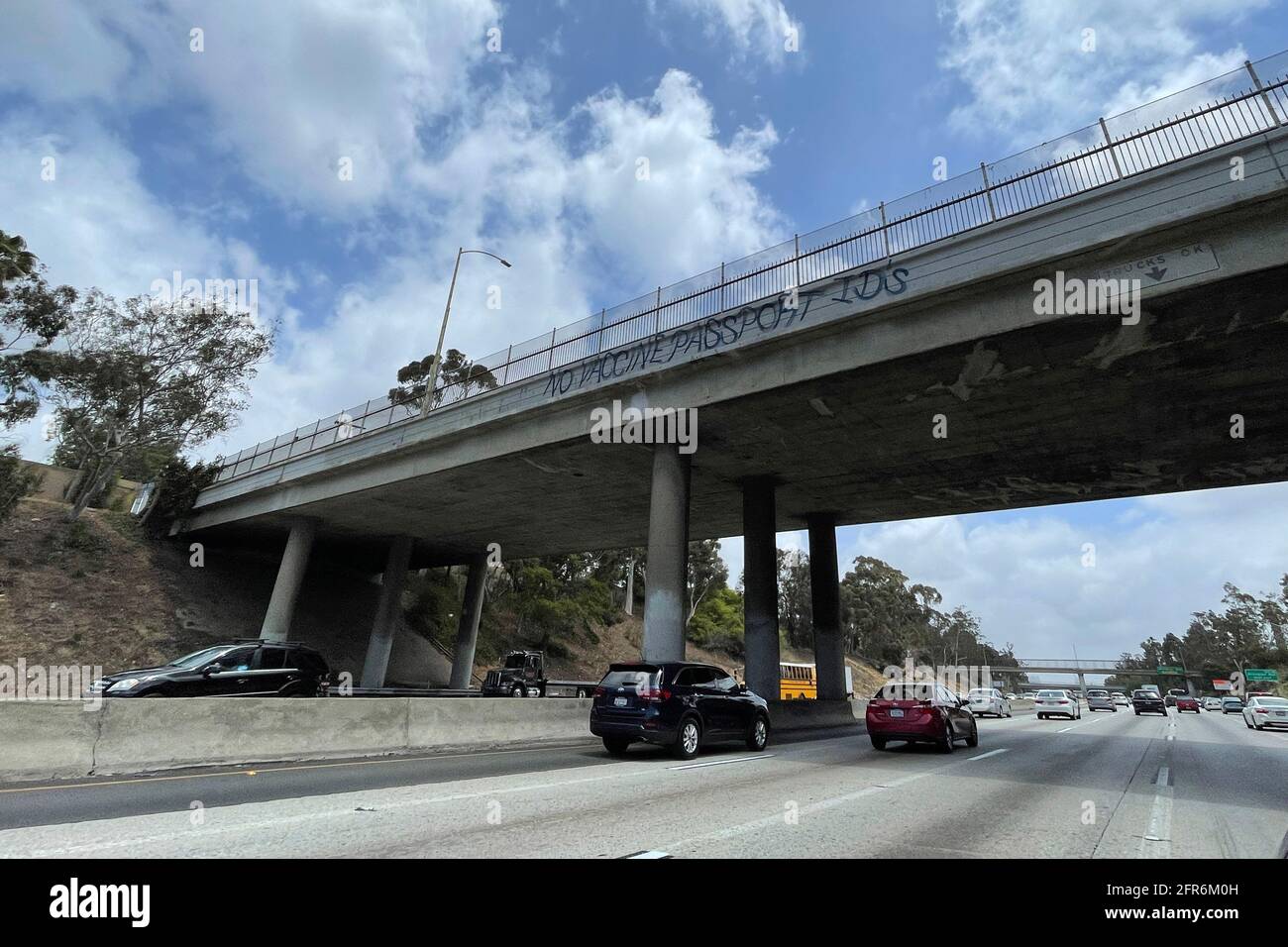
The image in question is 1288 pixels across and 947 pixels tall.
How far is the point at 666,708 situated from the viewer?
42.0ft

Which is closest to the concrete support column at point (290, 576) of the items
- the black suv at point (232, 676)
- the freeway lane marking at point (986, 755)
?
the black suv at point (232, 676)

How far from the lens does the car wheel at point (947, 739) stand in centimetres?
1499

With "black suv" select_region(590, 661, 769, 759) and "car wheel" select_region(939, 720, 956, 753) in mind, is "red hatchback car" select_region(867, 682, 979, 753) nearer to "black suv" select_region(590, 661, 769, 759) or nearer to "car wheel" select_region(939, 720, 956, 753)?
"car wheel" select_region(939, 720, 956, 753)

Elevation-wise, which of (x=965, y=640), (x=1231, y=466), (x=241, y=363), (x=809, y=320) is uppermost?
(x=241, y=363)

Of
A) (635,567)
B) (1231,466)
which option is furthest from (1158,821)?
(635,567)

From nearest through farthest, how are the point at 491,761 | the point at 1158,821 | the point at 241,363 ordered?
the point at 1158,821
the point at 491,761
the point at 241,363

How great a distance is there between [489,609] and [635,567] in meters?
27.4

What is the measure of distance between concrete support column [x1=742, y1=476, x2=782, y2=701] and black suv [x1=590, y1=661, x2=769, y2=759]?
32.0ft

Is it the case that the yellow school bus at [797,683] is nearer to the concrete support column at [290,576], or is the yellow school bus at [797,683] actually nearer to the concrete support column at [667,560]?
the concrete support column at [667,560]

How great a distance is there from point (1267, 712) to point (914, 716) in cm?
2619

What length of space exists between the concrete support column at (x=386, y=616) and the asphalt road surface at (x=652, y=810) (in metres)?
25.0
